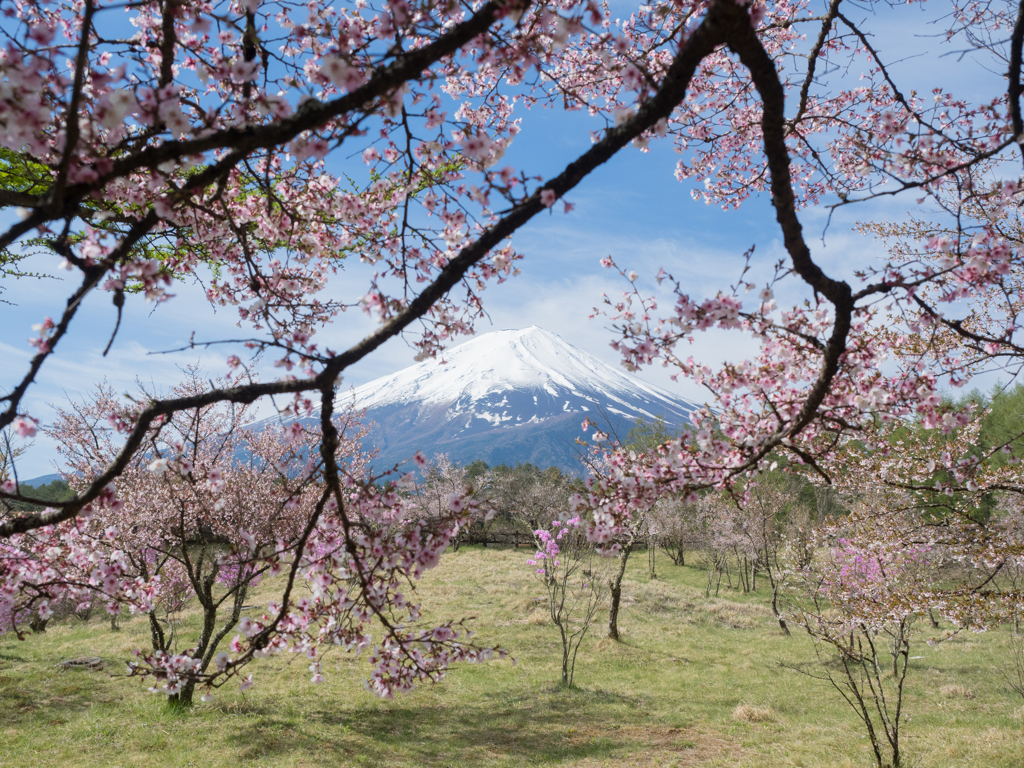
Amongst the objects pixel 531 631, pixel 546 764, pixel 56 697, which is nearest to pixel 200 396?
pixel 546 764

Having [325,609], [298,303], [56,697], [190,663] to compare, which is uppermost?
[298,303]

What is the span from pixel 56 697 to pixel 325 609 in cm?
1170

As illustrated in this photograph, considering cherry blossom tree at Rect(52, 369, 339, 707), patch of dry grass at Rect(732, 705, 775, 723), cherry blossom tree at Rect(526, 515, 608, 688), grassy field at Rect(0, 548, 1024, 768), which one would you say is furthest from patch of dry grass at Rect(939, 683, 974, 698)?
cherry blossom tree at Rect(52, 369, 339, 707)

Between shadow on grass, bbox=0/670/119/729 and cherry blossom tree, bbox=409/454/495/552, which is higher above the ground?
cherry blossom tree, bbox=409/454/495/552

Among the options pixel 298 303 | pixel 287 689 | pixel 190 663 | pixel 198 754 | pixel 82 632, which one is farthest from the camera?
pixel 82 632

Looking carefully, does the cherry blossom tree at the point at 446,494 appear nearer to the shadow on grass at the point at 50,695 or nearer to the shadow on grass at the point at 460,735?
the shadow on grass at the point at 460,735

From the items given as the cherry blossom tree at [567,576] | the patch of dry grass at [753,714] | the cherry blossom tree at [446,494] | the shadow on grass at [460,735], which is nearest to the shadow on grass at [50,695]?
the shadow on grass at [460,735]

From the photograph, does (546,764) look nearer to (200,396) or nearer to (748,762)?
(748,762)

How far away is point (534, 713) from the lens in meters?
10.6

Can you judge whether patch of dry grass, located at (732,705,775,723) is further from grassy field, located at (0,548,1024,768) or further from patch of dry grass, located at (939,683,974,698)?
patch of dry grass, located at (939,683,974,698)

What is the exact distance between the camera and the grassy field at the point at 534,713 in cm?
828

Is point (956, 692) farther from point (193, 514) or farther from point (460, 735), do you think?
point (193, 514)

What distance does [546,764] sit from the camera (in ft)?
27.1

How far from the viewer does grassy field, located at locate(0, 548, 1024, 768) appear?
828cm
